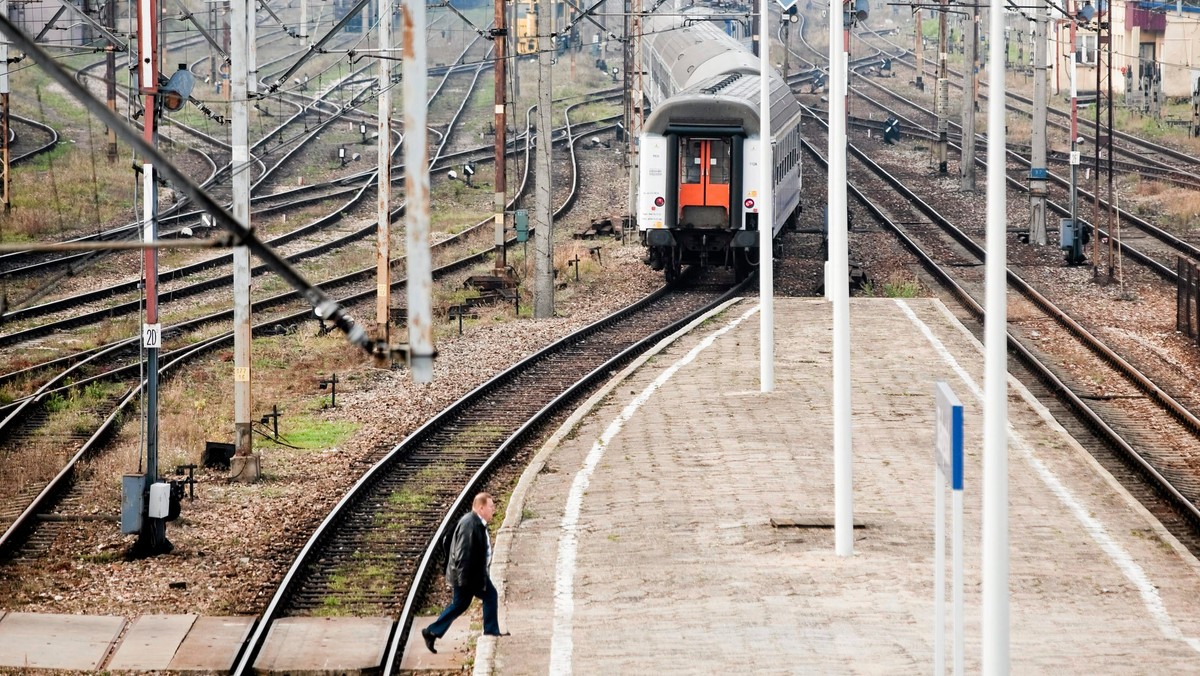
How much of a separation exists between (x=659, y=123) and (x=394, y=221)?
11637 mm

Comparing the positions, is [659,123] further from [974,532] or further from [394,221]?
[974,532]

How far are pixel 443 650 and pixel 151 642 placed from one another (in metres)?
2.17

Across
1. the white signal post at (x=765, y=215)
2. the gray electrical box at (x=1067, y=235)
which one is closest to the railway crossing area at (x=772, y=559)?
the white signal post at (x=765, y=215)

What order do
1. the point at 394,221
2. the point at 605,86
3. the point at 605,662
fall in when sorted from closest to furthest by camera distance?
the point at 605,662 < the point at 394,221 < the point at 605,86

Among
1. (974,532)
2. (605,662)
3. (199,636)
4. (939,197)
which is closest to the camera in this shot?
(605,662)

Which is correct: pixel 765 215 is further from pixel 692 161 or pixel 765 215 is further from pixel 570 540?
pixel 692 161

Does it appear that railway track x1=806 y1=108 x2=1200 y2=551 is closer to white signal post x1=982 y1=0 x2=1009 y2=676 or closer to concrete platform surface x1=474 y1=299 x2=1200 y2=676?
concrete platform surface x1=474 y1=299 x2=1200 y2=676

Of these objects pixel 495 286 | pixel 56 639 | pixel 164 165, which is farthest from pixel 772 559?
pixel 495 286

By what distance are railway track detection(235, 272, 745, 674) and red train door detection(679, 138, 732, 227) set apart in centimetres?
312

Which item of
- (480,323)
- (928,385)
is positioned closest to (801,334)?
(928,385)

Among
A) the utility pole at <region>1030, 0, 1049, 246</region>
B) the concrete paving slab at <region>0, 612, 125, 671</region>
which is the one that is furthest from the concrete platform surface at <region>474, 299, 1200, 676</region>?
the utility pole at <region>1030, 0, 1049, 246</region>

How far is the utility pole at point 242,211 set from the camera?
639 inches

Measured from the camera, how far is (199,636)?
12.2m

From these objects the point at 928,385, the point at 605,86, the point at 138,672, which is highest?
the point at 605,86
